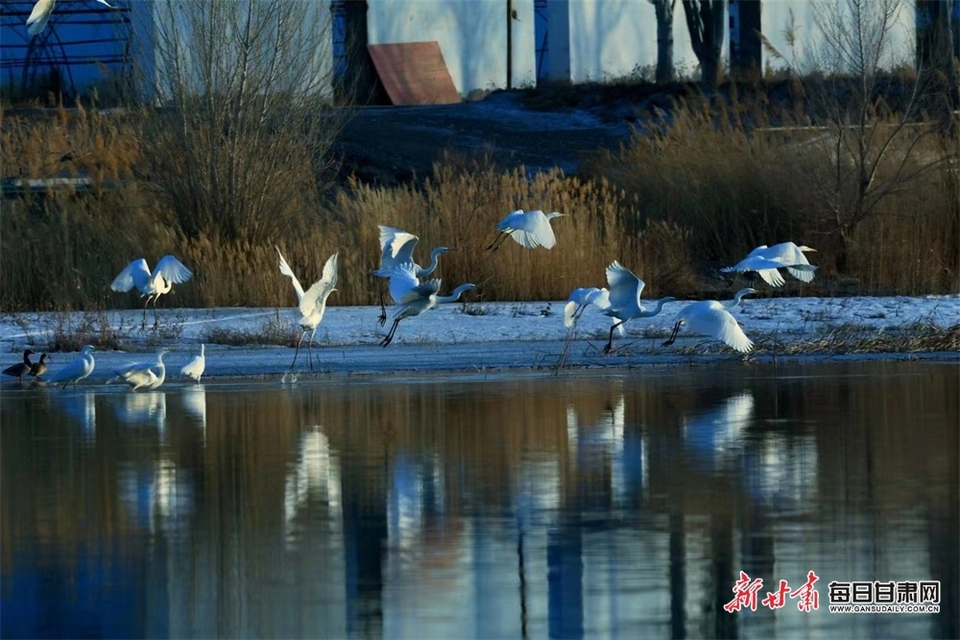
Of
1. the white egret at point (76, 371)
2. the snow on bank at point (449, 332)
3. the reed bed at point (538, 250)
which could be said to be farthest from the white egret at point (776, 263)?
the white egret at point (76, 371)

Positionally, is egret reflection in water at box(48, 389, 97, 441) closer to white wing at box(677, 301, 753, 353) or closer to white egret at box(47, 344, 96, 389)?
white egret at box(47, 344, 96, 389)

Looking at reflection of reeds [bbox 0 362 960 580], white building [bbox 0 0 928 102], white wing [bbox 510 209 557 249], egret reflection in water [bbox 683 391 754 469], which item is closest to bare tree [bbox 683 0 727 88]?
white building [bbox 0 0 928 102]

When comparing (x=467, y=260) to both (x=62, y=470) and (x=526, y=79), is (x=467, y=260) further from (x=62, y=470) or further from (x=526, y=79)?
(x=526, y=79)

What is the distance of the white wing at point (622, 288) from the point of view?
13.6 meters

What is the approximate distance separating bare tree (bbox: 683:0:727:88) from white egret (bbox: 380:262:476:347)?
786 inches

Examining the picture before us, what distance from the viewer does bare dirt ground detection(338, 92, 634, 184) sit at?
96.1ft

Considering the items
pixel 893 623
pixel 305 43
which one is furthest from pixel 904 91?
pixel 893 623

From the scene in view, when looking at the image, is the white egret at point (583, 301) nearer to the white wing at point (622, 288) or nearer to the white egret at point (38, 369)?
the white wing at point (622, 288)

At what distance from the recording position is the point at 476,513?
23.7ft

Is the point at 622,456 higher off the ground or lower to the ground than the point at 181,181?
lower

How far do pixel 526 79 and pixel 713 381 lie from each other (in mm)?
24731

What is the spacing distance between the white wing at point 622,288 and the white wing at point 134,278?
Result: 4.96 meters

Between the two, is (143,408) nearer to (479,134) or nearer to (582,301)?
(582,301)

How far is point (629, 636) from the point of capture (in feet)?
17.6
